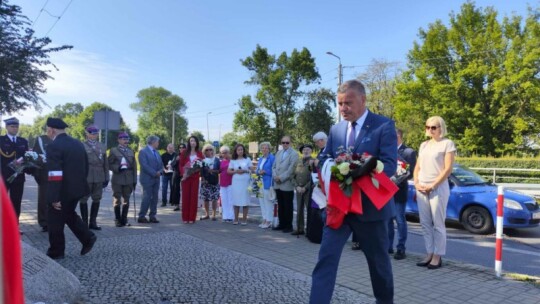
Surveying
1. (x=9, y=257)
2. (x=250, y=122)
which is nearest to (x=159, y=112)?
(x=250, y=122)

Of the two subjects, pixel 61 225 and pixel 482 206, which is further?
pixel 482 206

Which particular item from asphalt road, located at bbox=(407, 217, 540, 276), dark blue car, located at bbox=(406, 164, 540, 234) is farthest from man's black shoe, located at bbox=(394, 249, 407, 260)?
dark blue car, located at bbox=(406, 164, 540, 234)

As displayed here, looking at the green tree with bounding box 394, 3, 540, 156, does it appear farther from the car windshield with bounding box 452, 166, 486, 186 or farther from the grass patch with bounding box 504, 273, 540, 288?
the grass patch with bounding box 504, 273, 540, 288

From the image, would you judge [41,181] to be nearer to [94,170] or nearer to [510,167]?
[94,170]

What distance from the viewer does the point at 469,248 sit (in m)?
7.67

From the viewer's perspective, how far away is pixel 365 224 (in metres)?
3.46

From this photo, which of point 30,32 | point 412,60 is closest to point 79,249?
point 30,32

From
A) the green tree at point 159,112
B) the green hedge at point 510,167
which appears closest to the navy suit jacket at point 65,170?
the green hedge at point 510,167

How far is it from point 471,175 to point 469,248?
274 centimetres

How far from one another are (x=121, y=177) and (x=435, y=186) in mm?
6507

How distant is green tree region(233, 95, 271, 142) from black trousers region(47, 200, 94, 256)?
5053 centimetres

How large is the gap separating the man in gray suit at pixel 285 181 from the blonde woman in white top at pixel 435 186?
125 inches

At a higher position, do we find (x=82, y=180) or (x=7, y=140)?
(x=7, y=140)

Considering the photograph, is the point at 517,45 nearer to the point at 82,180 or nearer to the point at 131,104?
the point at 82,180
